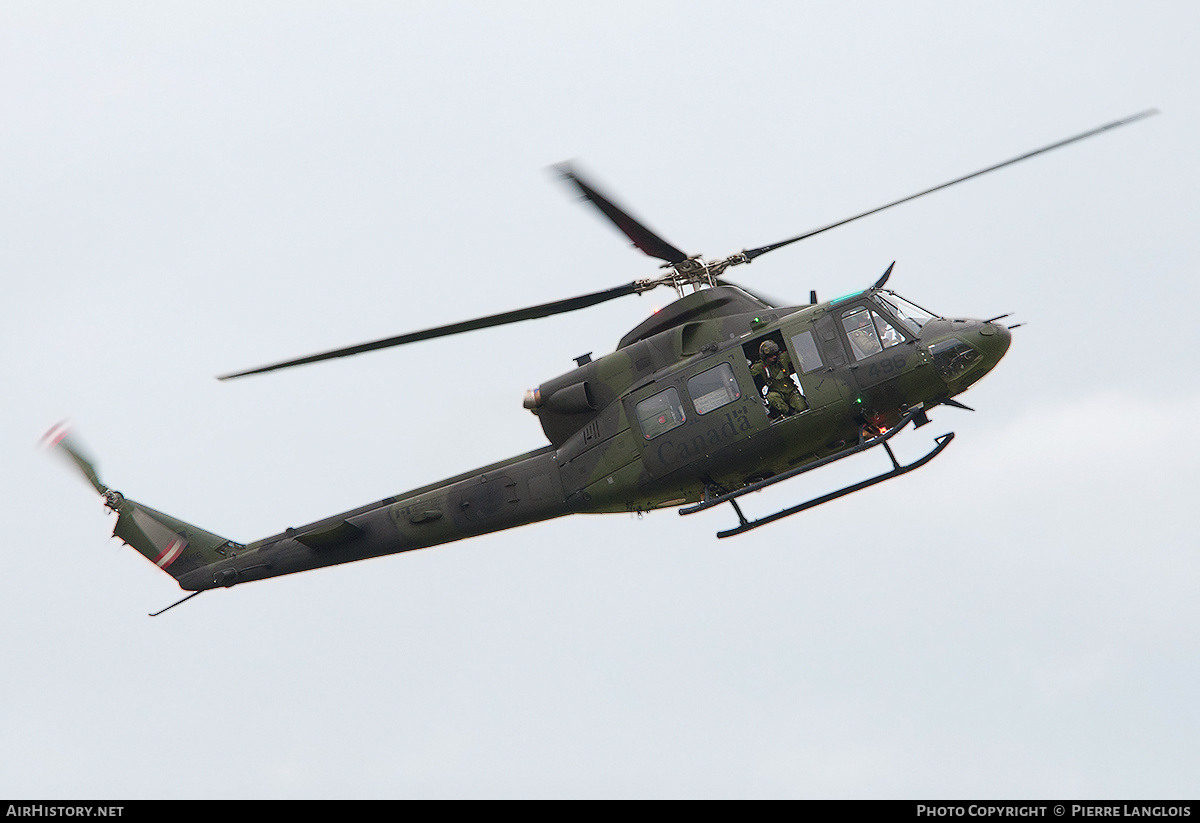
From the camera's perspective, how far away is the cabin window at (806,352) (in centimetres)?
1952

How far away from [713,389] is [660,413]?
0.94m

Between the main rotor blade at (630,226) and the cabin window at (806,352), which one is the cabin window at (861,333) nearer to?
the cabin window at (806,352)

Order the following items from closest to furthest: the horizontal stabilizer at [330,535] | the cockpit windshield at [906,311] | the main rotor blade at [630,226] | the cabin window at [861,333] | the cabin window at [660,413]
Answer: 1. the main rotor blade at [630,226]
2. the cabin window at [861,333]
3. the cockpit windshield at [906,311]
4. the cabin window at [660,413]
5. the horizontal stabilizer at [330,535]

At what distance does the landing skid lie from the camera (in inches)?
739

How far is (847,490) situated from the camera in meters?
19.1

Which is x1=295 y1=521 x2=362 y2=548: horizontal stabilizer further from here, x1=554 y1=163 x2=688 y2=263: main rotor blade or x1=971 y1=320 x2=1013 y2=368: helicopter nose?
x1=971 y1=320 x2=1013 y2=368: helicopter nose

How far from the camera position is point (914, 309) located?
65.3 ft

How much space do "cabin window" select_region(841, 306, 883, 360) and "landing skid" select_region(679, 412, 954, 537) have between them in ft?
3.76

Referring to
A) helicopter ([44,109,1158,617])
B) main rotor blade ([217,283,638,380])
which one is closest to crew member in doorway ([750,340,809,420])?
helicopter ([44,109,1158,617])

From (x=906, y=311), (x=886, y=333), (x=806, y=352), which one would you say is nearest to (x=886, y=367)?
(x=886, y=333)

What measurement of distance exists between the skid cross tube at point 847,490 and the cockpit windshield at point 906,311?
1889 mm

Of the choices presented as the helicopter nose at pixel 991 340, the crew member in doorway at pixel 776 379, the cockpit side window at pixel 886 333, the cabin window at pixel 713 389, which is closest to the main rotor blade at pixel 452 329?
the cabin window at pixel 713 389
